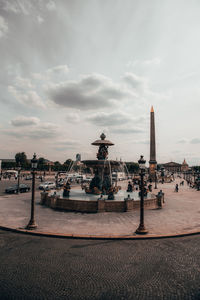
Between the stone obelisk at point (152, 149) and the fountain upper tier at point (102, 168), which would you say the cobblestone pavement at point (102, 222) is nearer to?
the fountain upper tier at point (102, 168)

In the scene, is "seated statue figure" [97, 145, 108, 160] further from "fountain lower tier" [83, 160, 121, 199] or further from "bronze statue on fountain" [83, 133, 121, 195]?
"fountain lower tier" [83, 160, 121, 199]

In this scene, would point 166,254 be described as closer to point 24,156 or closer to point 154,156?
point 154,156

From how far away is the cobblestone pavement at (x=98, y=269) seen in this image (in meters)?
5.25

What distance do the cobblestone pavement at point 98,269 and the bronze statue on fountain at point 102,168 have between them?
1243 centimetres

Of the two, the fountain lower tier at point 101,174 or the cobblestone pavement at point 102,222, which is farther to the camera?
the fountain lower tier at point 101,174

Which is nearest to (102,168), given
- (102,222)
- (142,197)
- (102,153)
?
(102,153)

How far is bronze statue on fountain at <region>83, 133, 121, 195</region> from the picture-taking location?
69.9ft

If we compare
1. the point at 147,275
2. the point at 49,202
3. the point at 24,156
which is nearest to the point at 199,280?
the point at 147,275

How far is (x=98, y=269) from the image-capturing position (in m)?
6.45

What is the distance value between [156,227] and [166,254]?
11.4 feet

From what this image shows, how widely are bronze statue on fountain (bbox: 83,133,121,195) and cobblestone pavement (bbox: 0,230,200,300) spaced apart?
12.4 metres

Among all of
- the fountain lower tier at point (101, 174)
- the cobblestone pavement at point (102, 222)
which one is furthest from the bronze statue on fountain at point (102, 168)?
the cobblestone pavement at point (102, 222)

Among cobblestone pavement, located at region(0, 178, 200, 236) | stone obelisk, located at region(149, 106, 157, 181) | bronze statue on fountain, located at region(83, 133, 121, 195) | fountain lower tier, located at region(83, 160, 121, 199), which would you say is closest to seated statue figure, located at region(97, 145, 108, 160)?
bronze statue on fountain, located at region(83, 133, 121, 195)

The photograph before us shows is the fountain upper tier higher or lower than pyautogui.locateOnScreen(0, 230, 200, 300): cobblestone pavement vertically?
higher
